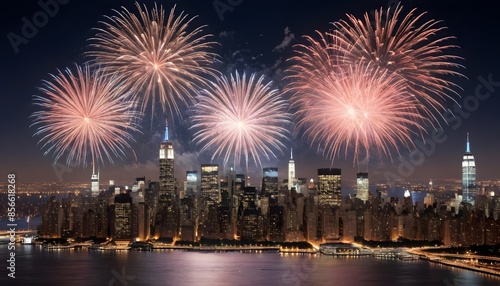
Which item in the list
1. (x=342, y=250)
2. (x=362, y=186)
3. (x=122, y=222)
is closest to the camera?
(x=342, y=250)

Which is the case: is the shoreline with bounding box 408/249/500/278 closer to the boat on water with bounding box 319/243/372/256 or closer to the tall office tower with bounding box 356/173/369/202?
the boat on water with bounding box 319/243/372/256

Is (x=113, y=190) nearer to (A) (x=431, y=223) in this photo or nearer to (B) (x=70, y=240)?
(B) (x=70, y=240)

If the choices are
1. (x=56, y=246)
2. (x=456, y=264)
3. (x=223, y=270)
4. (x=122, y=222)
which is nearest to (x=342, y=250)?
(x=456, y=264)

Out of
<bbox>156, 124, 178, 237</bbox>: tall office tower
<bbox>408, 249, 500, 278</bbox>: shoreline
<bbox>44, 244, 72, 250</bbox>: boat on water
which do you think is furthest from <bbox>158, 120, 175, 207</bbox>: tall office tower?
<bbox>408, 249, 500, 278</bbox>: shoreline

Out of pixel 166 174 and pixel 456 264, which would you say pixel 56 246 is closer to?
pixel 166 174

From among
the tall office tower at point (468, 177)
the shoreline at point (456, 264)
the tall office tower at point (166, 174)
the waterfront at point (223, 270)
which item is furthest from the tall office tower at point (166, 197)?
the tall office tower at point (468, 177)

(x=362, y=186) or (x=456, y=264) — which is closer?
(x=456, y=264)

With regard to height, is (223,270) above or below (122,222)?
below
